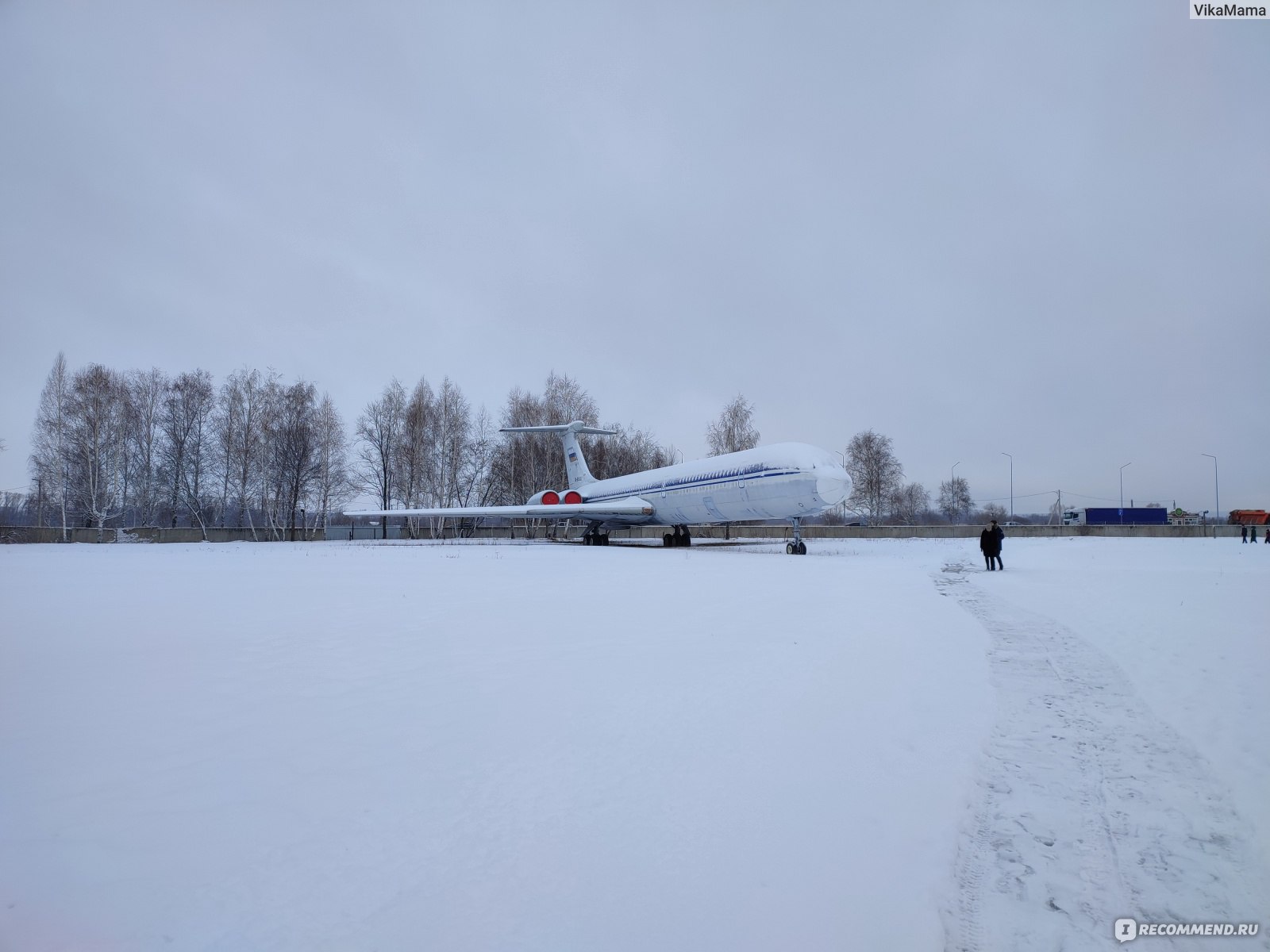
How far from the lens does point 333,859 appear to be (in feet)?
8.02

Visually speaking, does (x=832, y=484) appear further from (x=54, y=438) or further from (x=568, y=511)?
(x=54, y=438)

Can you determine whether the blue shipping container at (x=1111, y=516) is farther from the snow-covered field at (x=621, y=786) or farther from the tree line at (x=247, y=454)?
the snow-covered field at (x=621, y=786)

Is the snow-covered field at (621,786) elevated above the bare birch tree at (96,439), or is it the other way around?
the bare birch tree at (96,439)

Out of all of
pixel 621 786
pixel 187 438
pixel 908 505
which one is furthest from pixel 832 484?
pixel 908 505

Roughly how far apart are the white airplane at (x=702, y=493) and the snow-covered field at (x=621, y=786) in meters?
14.5

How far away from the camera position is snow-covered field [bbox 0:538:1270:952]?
219 cm

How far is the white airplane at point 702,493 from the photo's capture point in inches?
843

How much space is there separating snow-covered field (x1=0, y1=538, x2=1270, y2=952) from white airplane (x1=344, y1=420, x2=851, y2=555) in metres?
14.5

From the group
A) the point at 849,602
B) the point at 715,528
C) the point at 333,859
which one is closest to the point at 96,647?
the point at 333,859

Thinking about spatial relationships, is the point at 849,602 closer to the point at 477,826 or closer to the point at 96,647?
the point at 477,826

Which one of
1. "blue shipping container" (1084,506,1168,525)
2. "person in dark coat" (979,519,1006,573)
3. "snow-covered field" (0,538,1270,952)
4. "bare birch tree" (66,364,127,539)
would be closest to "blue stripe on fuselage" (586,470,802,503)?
"person in dark coat" (979,519,1006,573)

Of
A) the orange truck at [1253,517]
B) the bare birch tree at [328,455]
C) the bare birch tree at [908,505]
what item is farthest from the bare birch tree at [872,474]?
the bare birch tree at [328,455]

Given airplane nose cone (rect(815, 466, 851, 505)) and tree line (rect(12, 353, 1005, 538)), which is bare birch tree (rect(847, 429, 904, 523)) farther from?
airplane nose cone (rect(815, 466, 851, 505))

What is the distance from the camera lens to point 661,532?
178ft
